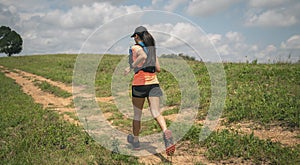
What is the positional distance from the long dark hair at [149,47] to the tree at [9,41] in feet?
253

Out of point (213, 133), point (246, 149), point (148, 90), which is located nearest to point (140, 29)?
point (148, 90)

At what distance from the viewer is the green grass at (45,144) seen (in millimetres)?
5410

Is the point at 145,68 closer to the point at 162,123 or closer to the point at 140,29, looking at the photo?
the point at 140,29

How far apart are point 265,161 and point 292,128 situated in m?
1.80

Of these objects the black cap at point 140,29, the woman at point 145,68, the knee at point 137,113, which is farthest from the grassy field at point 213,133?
the black cap at point 140,29

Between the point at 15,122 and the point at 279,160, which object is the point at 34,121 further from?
the point at 279,160

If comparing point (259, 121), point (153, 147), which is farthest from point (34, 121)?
point (259, 121)

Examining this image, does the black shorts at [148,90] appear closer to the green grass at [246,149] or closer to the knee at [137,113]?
the knee at [137,113]

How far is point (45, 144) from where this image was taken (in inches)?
255

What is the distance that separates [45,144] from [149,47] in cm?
339

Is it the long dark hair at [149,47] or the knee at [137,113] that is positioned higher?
the long dark hair at [149,47]

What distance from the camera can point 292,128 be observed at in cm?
644

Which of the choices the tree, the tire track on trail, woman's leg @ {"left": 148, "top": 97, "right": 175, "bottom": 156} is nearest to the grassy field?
the tire track on trail

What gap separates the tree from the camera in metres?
72.5
